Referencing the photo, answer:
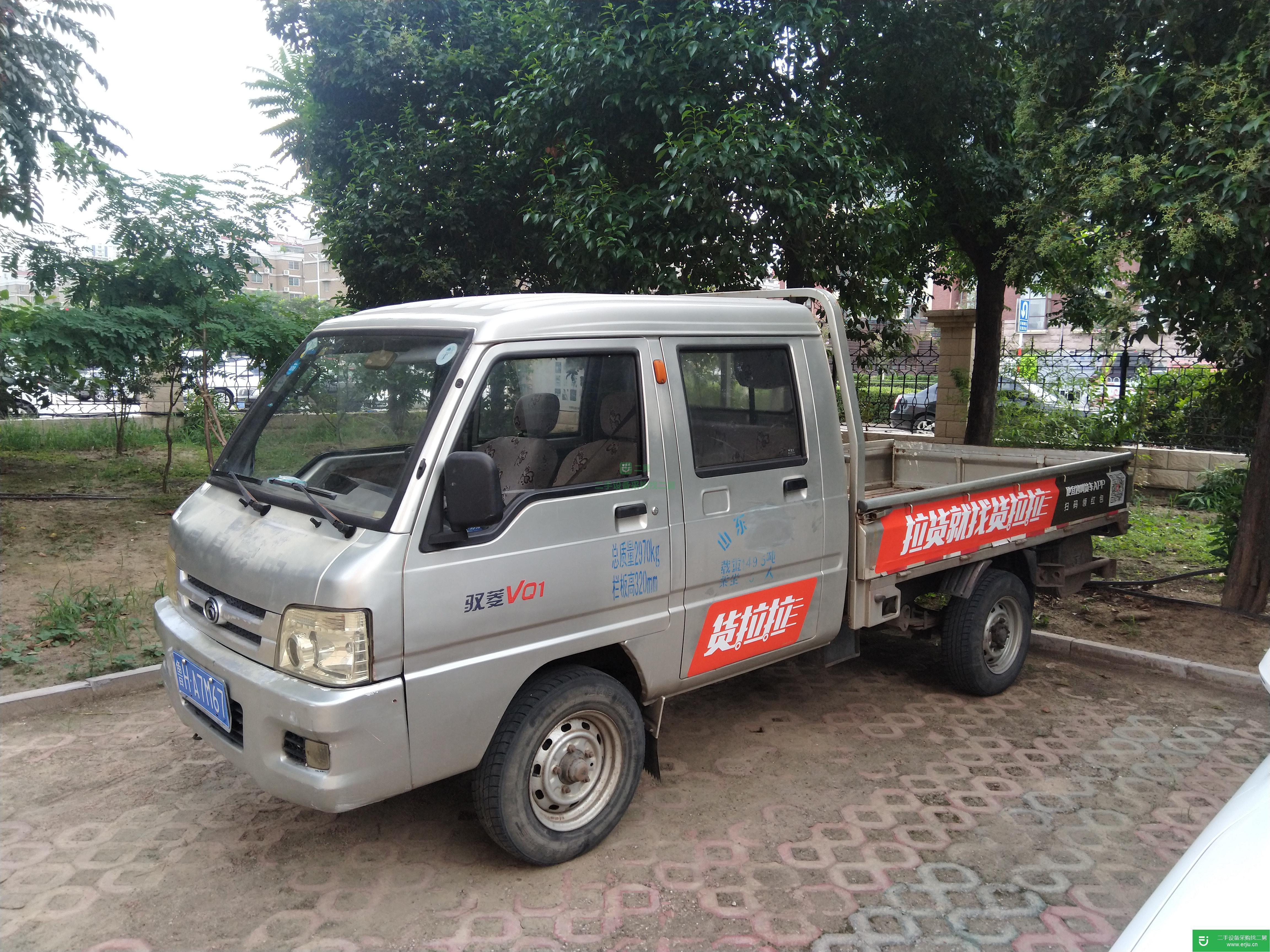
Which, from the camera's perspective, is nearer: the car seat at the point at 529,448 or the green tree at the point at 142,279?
the car seat at the point at 529,448

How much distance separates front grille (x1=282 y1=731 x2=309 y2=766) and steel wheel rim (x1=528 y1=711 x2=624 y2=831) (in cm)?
81

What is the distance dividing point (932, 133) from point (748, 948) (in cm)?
806

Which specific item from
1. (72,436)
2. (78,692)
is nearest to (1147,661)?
(78,692)

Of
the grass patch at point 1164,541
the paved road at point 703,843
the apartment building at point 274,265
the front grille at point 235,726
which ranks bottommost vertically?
the paved road at point 703,843

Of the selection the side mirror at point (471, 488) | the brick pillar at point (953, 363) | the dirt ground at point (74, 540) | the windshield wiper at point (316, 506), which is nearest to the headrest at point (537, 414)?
the side mirror at point (471, 488)

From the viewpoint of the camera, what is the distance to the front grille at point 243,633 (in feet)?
10.3

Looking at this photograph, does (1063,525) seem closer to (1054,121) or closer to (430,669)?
(1054,121)

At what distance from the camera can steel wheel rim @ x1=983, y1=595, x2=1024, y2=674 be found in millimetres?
5328

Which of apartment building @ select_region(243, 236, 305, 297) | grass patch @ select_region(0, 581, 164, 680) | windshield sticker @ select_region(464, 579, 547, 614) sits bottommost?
grass patch @ select_region(0, 581, 164, 680)

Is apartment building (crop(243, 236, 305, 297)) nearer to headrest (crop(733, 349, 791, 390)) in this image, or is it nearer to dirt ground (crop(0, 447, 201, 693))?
dirt ground (crop(0, 447, 201, 693))

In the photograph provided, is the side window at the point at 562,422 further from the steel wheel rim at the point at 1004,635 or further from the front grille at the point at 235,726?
the steel wheel rim at the point at 1004,635

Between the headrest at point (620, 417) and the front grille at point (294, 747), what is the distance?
1.59 metres

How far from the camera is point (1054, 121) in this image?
6695 millimetres

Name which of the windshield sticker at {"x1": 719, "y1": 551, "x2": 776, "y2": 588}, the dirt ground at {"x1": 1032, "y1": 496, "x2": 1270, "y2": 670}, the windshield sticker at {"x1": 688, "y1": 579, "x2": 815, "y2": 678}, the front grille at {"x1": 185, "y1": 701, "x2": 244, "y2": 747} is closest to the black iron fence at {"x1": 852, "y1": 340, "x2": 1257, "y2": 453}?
the dirt ground at {"x1": 1032, "y1": 496, "x2": 1270, "y2": 670}
